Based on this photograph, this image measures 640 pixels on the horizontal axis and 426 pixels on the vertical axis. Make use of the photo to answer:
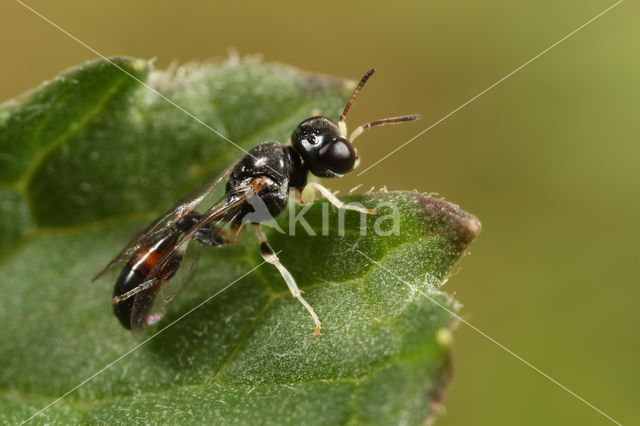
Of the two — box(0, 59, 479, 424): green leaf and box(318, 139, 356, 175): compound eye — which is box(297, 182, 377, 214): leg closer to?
box(0, 59, 479, 424): green leaf

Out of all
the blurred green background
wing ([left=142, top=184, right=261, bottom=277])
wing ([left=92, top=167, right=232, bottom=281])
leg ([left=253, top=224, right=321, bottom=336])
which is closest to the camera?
leg ([left=253, top=224, right=321, bottom=336])

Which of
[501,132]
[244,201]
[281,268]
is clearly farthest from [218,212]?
[501,132]

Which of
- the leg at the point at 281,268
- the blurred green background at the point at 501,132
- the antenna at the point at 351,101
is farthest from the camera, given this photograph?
the blurred green background at the point at 501,132

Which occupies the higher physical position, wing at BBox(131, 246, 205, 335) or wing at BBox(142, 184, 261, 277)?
wing at BBox(142, 184, 261, 277)

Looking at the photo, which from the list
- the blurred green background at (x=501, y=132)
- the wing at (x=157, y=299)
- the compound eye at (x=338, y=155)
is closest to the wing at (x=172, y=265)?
the wing at (x=157, y=299)

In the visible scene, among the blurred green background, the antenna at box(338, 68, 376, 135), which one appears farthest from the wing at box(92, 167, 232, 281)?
the blurred green background

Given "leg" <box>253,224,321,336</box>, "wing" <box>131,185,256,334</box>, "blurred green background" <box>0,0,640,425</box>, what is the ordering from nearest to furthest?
"leg" <box>253,224,321,336</box>
"wing" <box>131,185,256,334</box>
"blurred green background" <box>0,0,640,425</box>

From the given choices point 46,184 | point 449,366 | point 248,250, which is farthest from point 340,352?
point 46,184

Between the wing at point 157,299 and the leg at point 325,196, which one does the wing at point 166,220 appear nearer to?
the wing at point 157,299
